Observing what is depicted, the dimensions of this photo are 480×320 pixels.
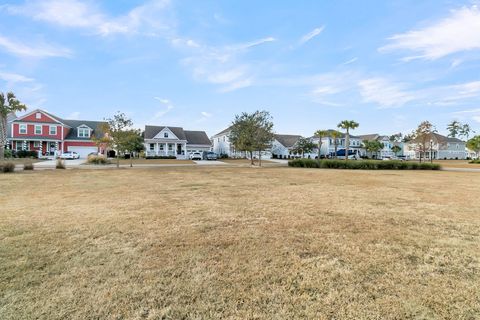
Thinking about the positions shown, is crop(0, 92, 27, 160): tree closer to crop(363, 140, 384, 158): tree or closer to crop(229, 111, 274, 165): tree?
crop(229, 111, 274, 165): tree

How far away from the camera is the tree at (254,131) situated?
28.7 meters

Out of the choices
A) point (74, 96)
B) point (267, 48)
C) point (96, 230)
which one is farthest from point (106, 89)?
point (96, 230)

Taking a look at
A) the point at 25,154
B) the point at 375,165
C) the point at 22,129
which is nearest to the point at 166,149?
the point at 25,154

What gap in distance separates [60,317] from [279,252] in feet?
8.92

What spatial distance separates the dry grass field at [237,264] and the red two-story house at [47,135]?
133ft

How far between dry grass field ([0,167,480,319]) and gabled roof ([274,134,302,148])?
53.0 meters

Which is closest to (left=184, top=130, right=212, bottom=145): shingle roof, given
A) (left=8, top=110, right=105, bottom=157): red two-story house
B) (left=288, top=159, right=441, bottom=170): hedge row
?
(left=8, top=110, right=105, bottom=157): red two-story house

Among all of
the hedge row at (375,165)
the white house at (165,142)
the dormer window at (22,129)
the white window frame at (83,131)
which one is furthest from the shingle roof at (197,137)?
the hedge row at (375,165)

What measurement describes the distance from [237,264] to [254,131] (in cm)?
2597

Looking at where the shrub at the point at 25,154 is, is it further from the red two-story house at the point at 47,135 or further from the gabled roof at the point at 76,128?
the gabled roof at the point at 76,128

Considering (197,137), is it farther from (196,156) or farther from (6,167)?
(6,167)

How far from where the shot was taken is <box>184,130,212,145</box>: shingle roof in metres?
54.1

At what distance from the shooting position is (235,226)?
496 centimetres

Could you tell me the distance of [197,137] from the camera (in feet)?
181
